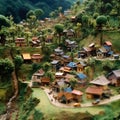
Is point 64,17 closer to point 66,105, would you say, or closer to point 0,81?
point 0,81

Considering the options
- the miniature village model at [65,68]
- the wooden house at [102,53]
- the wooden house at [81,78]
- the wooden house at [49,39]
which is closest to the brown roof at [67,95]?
the miniature village model at [65,68]

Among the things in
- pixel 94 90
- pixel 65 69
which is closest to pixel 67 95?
pixel 94 90

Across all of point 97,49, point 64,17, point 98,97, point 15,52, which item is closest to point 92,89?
point 98,97

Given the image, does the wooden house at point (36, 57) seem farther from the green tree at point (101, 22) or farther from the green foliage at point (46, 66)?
the green tree at point (101, 22)

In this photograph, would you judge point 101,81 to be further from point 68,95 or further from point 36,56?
point 36,56

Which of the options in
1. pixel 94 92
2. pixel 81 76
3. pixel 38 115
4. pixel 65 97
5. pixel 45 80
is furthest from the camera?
pixel 45 80

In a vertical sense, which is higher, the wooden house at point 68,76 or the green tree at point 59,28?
the green tree at point 59,28
